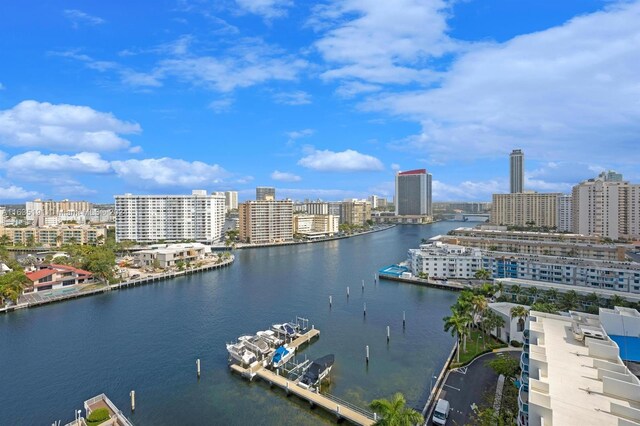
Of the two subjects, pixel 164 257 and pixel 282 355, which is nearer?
pixel 282 355

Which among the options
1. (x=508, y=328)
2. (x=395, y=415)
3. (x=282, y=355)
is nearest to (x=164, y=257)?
(x=282, y=355)

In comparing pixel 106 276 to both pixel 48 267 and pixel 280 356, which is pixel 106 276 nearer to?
pixel 48 267

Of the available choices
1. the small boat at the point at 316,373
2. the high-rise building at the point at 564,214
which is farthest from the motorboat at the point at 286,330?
the high-rise building at the point at 564,214

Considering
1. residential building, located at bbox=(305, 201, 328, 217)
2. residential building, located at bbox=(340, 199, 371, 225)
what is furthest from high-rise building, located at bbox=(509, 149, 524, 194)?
Answer: residential building, located at bbox=(305, 201, 328, 217)

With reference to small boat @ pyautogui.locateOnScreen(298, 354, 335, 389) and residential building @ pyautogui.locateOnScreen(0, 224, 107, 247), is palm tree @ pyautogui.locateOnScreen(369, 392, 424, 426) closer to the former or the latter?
small boat @ pyautogui.locateOnScreen(298, 354, 335, 389)

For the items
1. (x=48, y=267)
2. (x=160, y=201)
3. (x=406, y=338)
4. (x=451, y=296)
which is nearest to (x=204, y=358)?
(x=406, y=338)

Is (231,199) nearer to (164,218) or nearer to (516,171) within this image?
(164,218)
